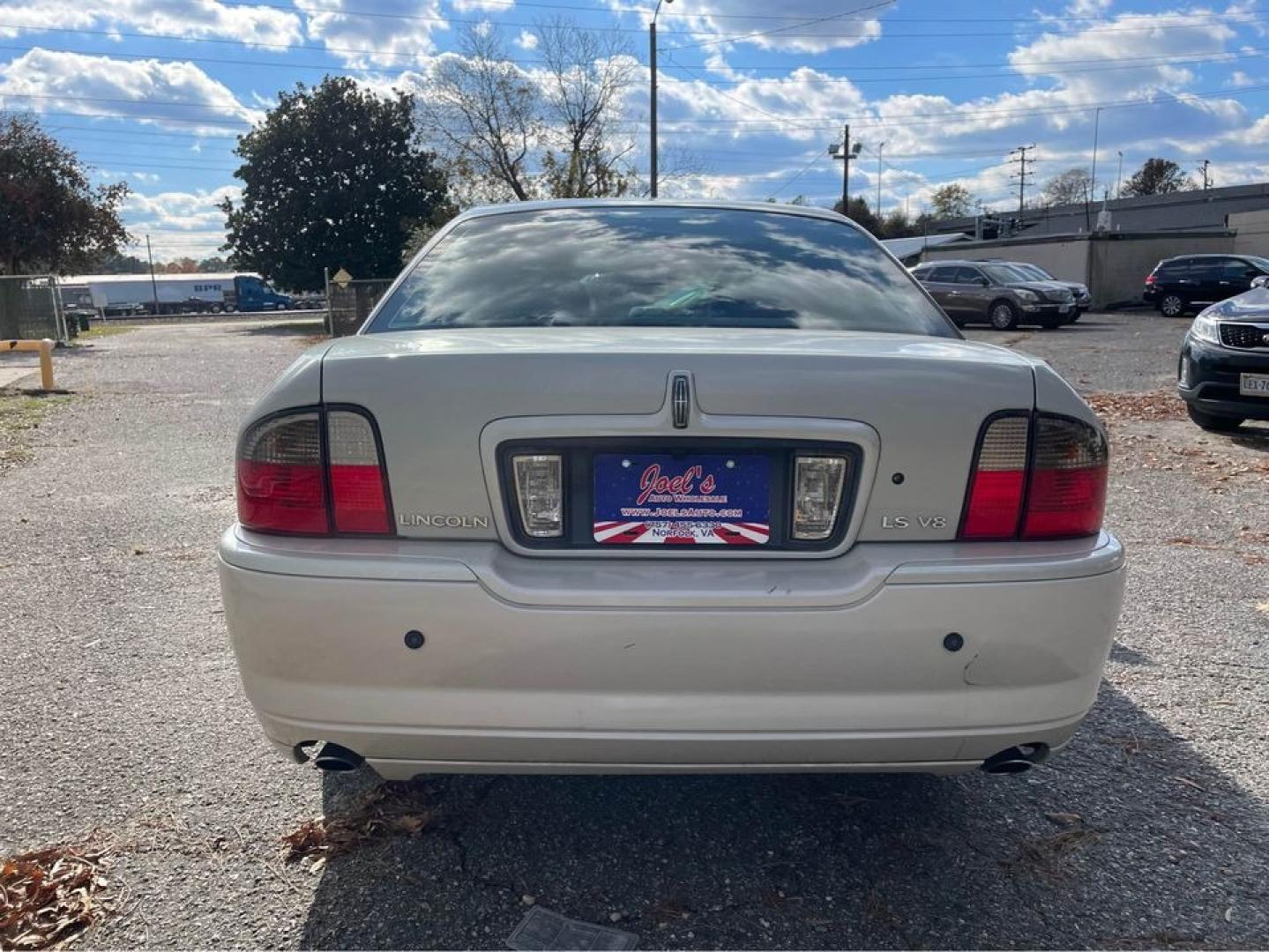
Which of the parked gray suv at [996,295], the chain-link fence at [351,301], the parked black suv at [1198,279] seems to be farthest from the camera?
the parked black suv at [1198,279]

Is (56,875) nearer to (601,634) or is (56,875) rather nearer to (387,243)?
(601,634)

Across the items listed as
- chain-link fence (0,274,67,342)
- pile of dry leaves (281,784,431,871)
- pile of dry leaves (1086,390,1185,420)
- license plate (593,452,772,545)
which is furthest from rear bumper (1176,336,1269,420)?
chain-link fence (0,274,67,342)

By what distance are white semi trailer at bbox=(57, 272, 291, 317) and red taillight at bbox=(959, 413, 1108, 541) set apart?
248ft

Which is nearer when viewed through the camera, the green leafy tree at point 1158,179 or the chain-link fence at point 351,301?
the chain-link fence at point 351,301

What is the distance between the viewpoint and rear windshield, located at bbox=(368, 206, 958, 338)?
109 inches

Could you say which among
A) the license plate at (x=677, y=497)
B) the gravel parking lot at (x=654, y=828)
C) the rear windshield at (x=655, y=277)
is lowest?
the gravel parking lot at (x=654, y=828)

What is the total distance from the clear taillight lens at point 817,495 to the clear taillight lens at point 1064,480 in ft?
1.42

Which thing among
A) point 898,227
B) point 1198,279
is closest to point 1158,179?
point 898,227

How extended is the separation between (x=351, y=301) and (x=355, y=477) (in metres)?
26.2

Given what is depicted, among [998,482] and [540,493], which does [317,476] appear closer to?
[540,493]

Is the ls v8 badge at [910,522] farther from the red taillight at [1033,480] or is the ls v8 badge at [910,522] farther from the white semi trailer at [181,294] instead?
the white semi trailer at [181,294]

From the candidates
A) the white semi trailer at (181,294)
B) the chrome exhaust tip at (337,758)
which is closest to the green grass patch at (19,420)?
the chrome exhaust tip at (337,758)

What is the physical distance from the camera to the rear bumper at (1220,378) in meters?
8.23

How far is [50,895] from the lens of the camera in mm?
2348
